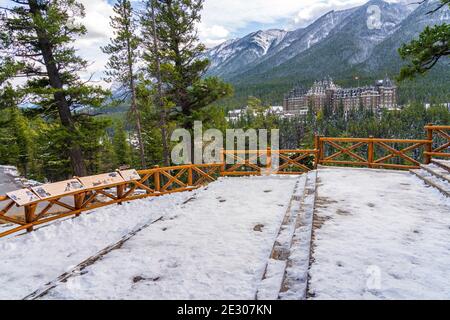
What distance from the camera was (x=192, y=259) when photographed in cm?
476

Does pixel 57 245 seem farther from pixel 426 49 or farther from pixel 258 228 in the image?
pixel 426 49

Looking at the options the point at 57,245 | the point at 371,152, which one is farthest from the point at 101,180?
the point at 371,152

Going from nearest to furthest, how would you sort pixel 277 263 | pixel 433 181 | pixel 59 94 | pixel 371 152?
1. pixel 277 263
2. pixel 433 181
3. pixel 371 152
4. pixel 59 94

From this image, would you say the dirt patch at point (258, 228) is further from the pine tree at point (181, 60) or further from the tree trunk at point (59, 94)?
the pine tree at point (181, 60)

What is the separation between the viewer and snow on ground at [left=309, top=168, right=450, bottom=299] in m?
3.29

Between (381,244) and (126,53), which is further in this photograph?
(126,53)

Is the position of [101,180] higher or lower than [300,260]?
higher

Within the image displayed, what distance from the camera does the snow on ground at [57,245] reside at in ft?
16.8

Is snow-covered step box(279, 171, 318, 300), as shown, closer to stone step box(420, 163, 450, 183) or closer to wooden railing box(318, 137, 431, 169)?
stone step box(420, 163, 450, 183)

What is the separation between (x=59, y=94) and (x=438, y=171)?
1458 cm

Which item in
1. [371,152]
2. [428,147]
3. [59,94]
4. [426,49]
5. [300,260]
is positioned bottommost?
[300,260]

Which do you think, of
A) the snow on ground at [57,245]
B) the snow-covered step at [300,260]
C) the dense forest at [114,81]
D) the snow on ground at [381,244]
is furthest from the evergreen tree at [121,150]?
the snow-covered step at [300,260]

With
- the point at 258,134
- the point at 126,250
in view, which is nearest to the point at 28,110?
the point at 126,250
